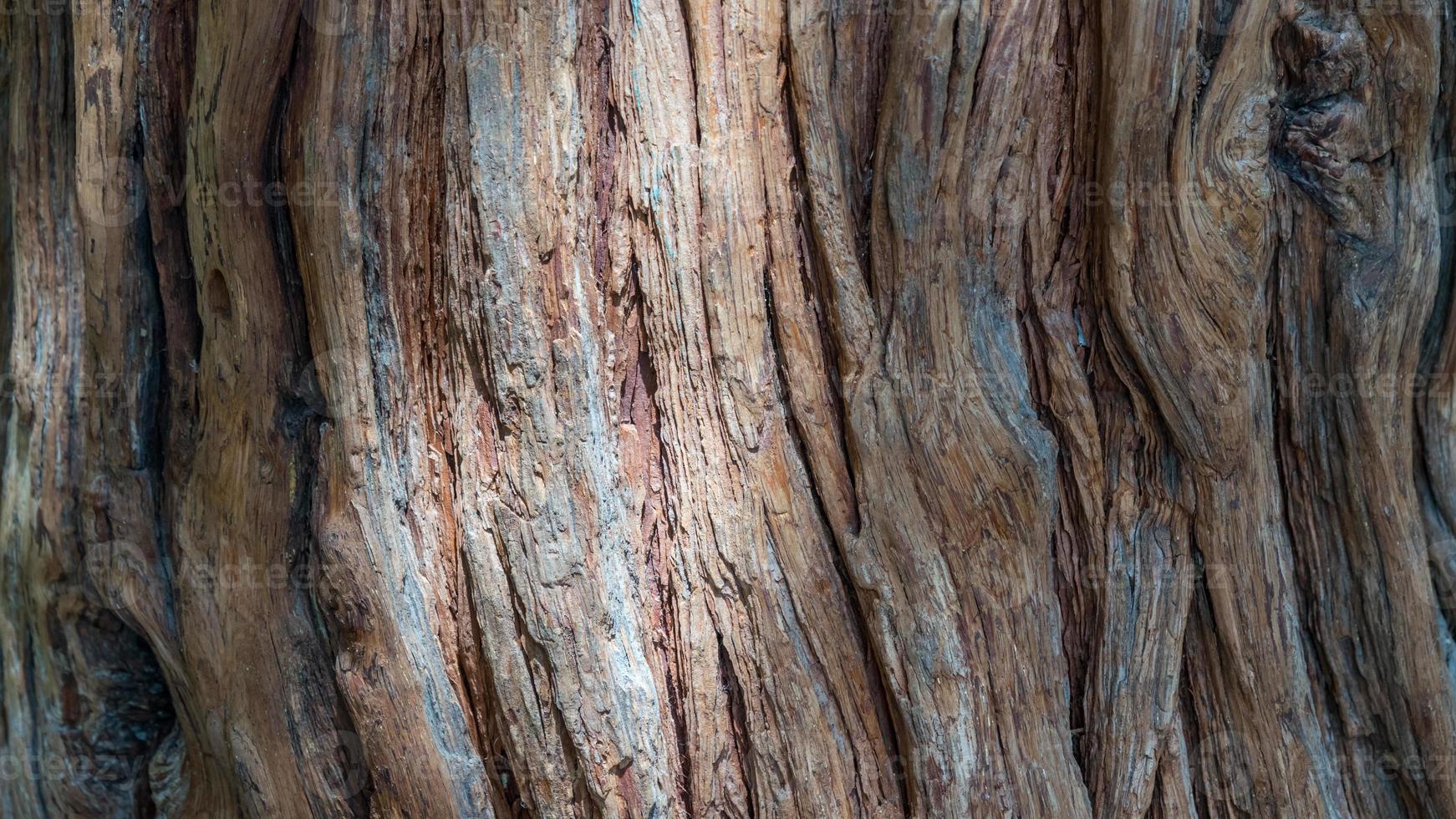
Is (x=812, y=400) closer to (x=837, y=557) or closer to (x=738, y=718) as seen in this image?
(x=837, y=557)

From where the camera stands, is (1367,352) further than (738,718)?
Yes

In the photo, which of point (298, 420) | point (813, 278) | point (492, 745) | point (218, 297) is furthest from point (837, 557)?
point (218, 297)

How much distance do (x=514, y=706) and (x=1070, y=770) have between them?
3.40ft

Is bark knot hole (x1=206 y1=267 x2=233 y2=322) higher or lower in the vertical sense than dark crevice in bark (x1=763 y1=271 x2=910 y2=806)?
higher

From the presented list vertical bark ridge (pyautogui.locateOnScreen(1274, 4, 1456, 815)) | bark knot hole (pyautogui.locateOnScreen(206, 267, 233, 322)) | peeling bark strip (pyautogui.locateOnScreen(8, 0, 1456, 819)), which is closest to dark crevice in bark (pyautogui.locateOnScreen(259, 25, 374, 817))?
peeling bark strip (pyautogui.locateOnScreen(8, 0, 1456, 819))

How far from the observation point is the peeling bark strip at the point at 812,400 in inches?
66.1

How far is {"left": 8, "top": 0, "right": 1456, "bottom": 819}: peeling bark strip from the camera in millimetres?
1680

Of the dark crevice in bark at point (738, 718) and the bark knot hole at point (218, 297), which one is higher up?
the bark knot hole at point (218, 297)

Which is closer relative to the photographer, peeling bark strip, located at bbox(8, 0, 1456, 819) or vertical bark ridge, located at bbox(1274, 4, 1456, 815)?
peeling bark strip, located at bbox(8, 0, 1456, 819)

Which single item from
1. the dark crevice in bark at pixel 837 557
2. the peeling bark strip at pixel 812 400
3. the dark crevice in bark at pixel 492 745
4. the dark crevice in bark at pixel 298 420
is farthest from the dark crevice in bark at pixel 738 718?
the dark crevice in bark at pixel 298 420

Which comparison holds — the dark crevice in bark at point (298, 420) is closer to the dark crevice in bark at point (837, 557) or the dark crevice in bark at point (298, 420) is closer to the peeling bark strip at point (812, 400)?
the peeling bark strip at point (812, 400)

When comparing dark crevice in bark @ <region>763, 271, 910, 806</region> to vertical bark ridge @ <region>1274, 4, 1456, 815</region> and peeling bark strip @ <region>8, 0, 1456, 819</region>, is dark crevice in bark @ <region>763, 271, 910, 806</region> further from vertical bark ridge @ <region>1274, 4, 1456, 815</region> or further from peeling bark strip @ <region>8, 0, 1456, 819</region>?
vertical bark ridge @ <region>1274, 4, 1456, 815</region>

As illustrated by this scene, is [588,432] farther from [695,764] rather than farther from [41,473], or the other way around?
[41,473]

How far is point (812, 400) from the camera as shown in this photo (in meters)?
1.72
